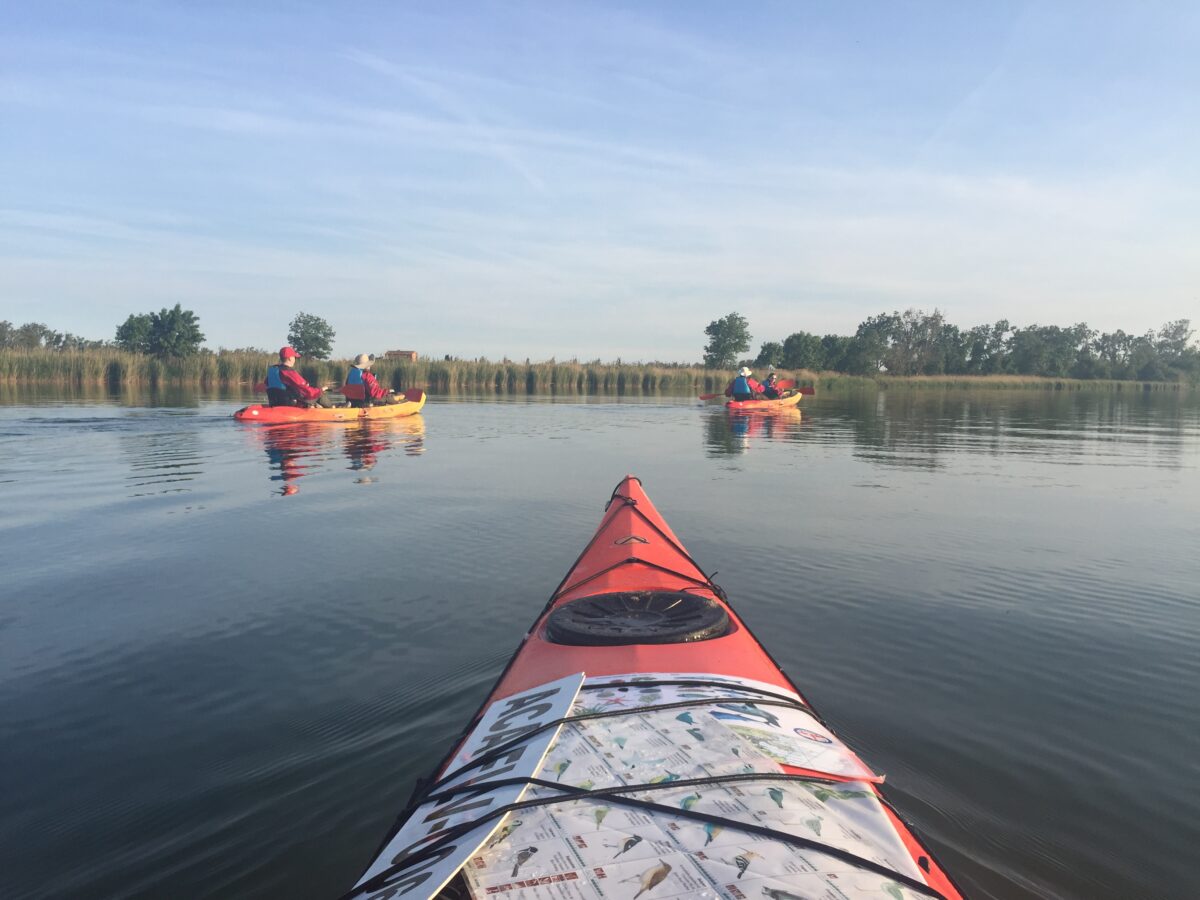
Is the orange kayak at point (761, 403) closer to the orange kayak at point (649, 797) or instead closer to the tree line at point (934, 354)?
the orange kayak at point (649, 797)

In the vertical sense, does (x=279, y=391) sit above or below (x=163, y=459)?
above

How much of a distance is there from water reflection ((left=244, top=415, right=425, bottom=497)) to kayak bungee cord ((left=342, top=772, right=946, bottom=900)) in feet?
25.2

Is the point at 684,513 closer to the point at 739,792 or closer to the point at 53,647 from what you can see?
the point at 53,647

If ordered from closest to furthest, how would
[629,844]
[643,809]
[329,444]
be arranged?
[629,844] → [643,809] → [329,444]

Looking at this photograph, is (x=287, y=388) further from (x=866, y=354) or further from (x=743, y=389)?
(x=866, y=354)

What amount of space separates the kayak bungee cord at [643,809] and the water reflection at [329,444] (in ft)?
25.2

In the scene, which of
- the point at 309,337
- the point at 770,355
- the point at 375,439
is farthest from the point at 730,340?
the point at 375,439

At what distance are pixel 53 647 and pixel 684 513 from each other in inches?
216

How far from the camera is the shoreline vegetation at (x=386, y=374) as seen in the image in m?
30.3

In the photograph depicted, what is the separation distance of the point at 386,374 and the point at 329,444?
1980 centimetres

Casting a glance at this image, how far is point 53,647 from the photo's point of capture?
4090mm

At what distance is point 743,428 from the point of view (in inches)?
727

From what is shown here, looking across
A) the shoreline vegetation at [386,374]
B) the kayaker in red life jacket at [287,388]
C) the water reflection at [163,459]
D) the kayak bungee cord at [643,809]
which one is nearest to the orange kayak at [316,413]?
the kayaker in red life jacket at [287,388]

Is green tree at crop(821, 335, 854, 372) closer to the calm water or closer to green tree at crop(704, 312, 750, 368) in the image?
green tree at crop(704, 312, 750, 368)
